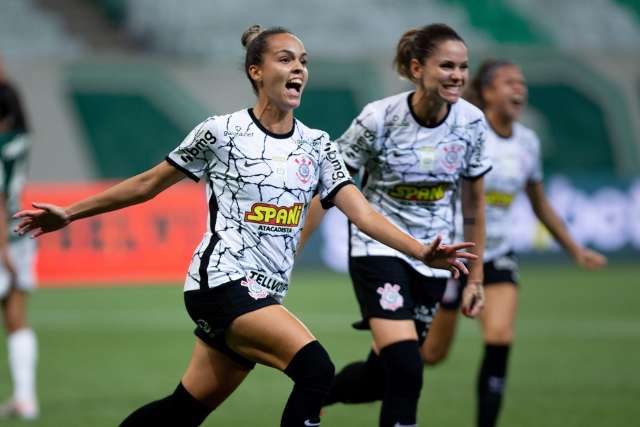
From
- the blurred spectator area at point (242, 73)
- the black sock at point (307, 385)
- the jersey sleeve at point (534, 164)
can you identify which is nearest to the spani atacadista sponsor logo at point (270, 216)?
the black sock at point (307, 385)

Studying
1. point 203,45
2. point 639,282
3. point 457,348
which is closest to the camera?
point 457,348

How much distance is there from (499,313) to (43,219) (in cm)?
323

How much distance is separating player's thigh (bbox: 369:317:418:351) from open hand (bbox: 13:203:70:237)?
1.70 m

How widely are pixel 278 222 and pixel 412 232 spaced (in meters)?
1.16

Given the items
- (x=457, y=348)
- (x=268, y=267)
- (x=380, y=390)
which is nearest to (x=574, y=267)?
(x=457, y=348)

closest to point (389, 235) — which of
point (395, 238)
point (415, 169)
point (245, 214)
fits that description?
point (395, 238)

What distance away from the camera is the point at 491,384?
23.3 ft

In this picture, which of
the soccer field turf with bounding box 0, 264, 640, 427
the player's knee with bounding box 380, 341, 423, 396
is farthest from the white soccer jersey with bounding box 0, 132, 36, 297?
the player's knee with bounding box 380, 341, 423, 396

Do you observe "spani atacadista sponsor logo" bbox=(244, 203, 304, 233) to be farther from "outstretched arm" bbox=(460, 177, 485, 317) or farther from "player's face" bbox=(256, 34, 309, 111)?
"outstretched arm" bbox=(460, 177, 485, 317)

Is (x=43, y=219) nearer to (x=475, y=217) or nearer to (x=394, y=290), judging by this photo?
(x=394, y=290)

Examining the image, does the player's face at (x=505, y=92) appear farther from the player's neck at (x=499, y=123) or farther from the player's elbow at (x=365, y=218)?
the player's elbow at (x=365, y=218)

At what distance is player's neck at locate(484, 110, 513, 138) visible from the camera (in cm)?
765

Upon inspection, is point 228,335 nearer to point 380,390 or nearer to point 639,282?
point 380,390

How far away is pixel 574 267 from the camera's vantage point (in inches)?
729
